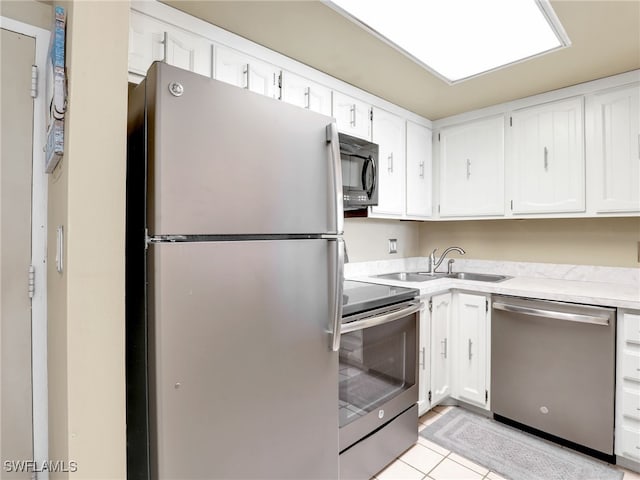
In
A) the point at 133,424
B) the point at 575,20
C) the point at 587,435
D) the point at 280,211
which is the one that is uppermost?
the point at 575,20

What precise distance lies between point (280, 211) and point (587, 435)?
2069 millimetres

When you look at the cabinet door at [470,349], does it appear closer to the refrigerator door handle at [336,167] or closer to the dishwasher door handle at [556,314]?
the dishwasher door handle at [556,314]

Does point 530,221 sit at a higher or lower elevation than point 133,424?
higher

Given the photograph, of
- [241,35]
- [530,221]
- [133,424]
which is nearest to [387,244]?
[530,221]

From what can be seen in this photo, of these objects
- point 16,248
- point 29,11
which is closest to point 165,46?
point 29,11

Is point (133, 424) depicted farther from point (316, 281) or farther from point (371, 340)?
point (371, 340)

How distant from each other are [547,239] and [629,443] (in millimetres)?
1309

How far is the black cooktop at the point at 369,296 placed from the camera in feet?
5.04

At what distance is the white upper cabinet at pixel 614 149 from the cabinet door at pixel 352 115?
1374 millimetres

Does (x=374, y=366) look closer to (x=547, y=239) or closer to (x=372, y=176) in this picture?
(x=372, y=176)

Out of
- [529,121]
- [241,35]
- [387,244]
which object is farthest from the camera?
[387,244]

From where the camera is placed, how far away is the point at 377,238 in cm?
275

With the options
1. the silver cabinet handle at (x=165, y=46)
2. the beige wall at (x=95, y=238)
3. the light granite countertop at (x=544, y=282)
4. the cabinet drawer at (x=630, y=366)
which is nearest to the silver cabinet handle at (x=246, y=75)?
the silver cabinet handle at (x=165, y=46)

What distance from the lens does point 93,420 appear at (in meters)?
0.92
